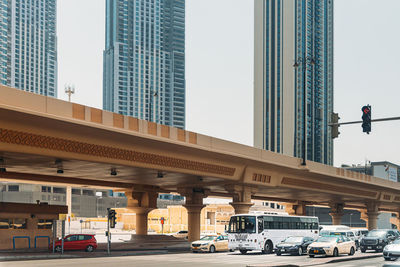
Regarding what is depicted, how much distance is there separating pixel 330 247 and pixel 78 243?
20327 millimetres

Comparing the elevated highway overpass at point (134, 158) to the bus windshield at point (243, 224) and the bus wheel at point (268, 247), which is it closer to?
the bus windshield at point (243, 224)

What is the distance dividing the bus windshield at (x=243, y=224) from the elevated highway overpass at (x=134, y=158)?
15.4 feet

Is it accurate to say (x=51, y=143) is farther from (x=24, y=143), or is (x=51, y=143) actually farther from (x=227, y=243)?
(x=227, y=243)

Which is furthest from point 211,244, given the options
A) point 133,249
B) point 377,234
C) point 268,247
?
point 377,234

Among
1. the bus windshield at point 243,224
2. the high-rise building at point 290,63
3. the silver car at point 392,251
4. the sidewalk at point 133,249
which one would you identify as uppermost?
the high-rise building at point 290,63

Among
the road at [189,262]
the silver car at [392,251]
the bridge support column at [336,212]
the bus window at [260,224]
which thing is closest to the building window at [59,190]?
the bridge support column at [336,212]

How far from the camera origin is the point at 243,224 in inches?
1682

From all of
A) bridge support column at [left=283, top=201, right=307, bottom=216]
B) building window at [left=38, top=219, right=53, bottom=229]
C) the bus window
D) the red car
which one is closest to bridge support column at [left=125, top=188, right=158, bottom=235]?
building window at [left=38, top=219, right=53, bottom=229]

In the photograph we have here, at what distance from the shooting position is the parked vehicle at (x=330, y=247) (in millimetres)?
36312

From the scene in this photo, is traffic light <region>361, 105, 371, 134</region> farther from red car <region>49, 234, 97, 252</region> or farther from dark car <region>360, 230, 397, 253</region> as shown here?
red car <region>49, 234, 97, 252</region>

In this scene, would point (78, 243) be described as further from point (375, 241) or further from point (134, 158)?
point (375, 241)

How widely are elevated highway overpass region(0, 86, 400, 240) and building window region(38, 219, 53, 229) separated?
13.4 ft

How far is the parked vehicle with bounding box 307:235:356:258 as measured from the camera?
36.3 meters

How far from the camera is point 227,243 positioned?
47188mm
